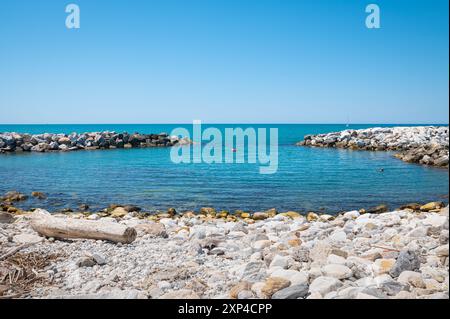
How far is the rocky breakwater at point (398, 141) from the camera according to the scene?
2984cm

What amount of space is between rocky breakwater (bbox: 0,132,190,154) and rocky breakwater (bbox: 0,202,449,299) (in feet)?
114

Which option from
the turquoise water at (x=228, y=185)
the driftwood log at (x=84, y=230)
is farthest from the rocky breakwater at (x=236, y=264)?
the turquoise water at (x=228, y=185)

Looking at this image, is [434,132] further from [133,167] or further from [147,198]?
[147,198]

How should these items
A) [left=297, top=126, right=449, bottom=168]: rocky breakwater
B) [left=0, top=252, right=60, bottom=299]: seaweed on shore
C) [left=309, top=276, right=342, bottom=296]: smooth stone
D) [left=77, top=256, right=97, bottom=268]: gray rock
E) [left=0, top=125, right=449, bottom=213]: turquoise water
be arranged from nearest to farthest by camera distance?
[left=309, top=276, right=342, bottom=296]: smooth stone
[left=0, top=252, right=60, bottom=299]: seaweed on shore
[left=77, top=256, right=97, bottom=268]: gray rock
[left=0, top=125, right=449, bottom=213]: turquoise water
[left=297, top=126, right=449, bottom=168]: rocky breakwater

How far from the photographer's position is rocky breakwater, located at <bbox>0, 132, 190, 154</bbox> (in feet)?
133

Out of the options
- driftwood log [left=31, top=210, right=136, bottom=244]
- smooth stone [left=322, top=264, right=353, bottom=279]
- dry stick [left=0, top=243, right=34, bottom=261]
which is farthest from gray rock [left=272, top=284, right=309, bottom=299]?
dry stick [left=0, top=243, right=34, bottom=261]

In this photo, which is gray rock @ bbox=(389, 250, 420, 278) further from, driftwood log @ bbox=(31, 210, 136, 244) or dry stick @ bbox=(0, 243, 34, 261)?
dry stick @ bbox=(0, 243, 34, 261)

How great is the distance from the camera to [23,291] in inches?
218

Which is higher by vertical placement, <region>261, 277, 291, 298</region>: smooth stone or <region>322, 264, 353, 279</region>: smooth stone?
<region>322, 264, 353, 279</region>: smooth stone

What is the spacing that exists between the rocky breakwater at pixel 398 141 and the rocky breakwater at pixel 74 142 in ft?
63.0

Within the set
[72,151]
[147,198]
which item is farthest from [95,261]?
[72,151]

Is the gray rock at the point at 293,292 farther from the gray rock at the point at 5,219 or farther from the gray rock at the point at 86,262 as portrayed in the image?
the gray rock at the point at 5,219

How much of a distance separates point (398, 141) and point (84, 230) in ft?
124
